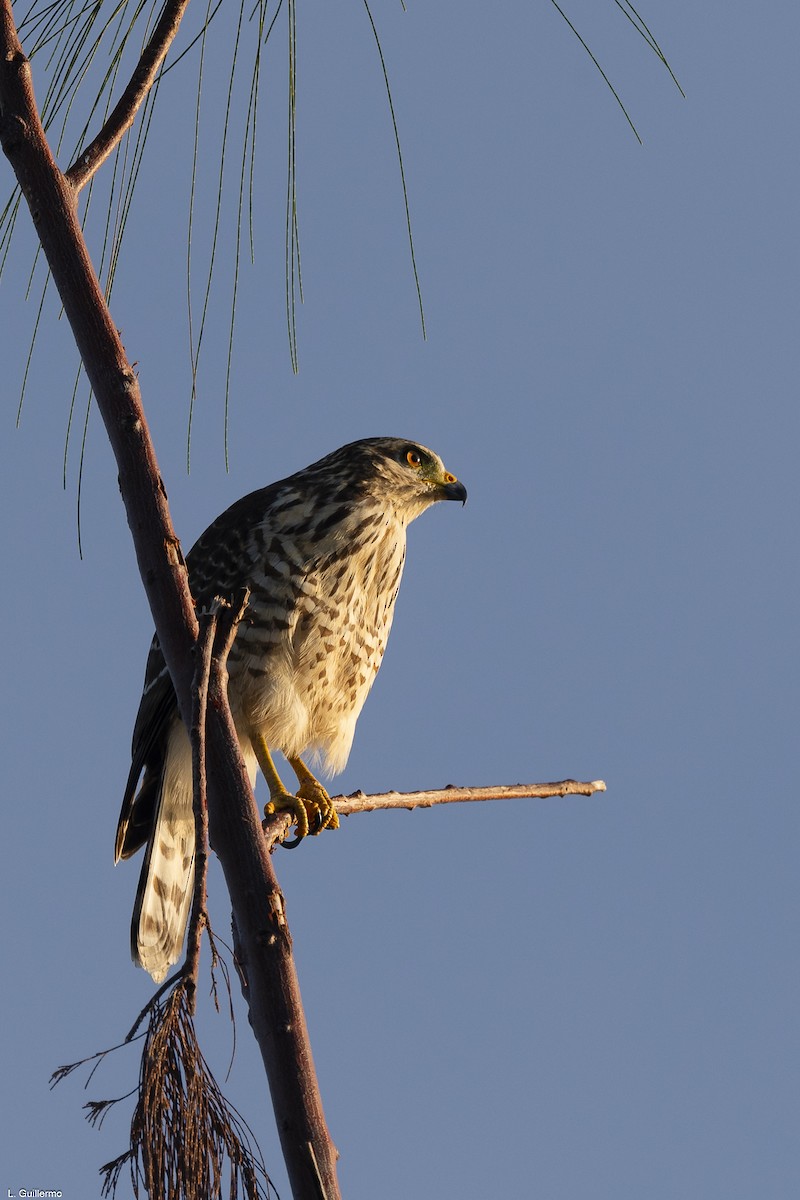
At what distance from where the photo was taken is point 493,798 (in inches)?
115

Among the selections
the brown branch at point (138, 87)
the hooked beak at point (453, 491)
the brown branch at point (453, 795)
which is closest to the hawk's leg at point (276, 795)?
the brown branch at point (453, 795)

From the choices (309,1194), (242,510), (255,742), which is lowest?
(309,1194)

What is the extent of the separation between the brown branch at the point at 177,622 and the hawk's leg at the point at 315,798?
6.20 ft

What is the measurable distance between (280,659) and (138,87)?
2.01 m

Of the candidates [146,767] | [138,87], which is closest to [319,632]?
[146,767]

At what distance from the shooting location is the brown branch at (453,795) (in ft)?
9.57

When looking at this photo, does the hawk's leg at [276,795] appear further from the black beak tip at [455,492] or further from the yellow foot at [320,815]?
the black beak tip at [455,492]

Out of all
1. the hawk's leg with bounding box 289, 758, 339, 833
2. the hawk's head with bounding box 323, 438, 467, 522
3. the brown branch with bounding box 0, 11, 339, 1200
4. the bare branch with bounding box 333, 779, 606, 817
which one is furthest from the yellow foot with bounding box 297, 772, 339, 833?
the brown branch with bounding box 0, 11, 339, 1200

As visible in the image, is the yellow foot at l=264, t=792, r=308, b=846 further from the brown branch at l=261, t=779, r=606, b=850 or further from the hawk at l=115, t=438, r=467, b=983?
the brown branch at l=261, t=779, r=606, b=850

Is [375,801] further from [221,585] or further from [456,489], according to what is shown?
→ [456,489]

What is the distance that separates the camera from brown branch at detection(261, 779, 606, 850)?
2916 millimetres

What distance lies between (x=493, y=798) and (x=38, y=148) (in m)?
1.63

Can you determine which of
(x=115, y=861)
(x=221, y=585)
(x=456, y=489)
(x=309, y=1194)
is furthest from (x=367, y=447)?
(x=309, y=1194)

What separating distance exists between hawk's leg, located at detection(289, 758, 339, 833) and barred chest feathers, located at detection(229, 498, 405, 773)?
8 cm
